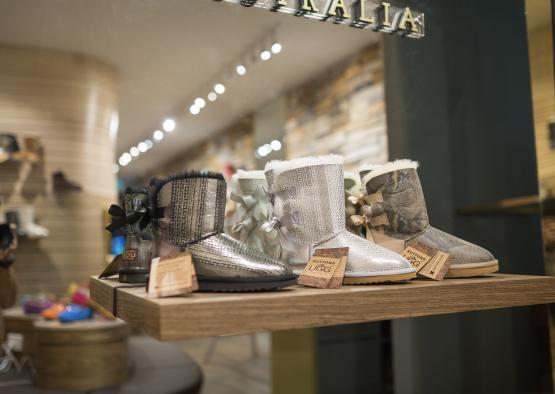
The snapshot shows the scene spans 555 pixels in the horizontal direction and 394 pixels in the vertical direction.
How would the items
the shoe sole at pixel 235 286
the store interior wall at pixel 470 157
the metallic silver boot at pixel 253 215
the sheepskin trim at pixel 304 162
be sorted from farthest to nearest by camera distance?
1. the store interior wall at pixel 470 157
2. the metallic silver boot at pixel 253 215
3. the sheepskin trim at pixel 304 162
4. the shoe sole at pixel 235 286

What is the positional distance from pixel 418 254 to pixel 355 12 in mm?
758

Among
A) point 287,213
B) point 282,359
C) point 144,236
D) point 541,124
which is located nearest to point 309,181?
point 287,213

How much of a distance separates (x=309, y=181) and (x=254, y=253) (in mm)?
234

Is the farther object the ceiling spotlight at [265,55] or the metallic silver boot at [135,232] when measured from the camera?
the ceiling spotlight at [265,55]

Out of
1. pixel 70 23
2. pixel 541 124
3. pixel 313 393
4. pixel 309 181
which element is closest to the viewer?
pixel 309 181

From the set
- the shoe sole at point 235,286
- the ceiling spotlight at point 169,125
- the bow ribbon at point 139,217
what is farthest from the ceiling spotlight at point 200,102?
the shoe sole at point 235,286

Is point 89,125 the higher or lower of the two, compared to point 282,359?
higher

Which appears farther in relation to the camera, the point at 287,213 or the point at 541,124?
the point at 541,124

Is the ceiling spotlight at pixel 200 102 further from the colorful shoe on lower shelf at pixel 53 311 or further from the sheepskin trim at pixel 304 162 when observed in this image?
the colorful shoe on lower shelf at pixel 53 311

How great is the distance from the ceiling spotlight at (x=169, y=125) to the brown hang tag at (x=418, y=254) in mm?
1200

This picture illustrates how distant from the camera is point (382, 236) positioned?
3.87 ft

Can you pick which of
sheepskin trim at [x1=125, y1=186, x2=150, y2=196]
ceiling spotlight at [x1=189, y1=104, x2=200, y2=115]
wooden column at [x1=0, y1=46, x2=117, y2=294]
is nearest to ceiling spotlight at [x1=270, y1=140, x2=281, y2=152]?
ceiling spotlight at [x1=189, y1=104, x2=200, y2=115]

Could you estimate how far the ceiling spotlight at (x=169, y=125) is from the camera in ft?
6.64

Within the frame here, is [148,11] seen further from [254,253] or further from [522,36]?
[522,36]
